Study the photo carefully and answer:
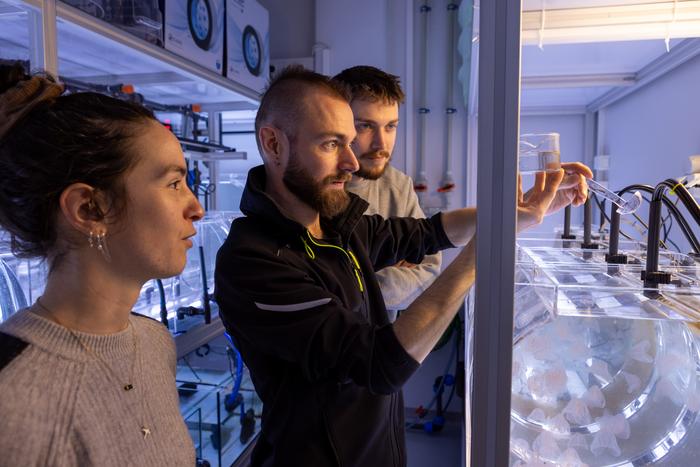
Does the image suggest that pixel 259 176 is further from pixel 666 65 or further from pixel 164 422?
pixel 666 65

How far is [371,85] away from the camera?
1575 millimetres

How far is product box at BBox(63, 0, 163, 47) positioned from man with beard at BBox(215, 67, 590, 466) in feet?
2.62

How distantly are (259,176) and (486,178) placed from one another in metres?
0.68

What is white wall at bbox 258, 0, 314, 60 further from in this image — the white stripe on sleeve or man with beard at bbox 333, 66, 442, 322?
the white stripe on sleeve

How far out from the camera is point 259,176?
1.16 m

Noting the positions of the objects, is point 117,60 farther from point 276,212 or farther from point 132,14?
point 276,212

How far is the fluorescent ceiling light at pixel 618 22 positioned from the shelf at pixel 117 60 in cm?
127

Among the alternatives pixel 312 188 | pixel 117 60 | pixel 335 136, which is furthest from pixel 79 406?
pixel 117 60

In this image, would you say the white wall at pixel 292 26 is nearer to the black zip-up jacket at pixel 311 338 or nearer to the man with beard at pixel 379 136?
the man with beard at pixel 379 136

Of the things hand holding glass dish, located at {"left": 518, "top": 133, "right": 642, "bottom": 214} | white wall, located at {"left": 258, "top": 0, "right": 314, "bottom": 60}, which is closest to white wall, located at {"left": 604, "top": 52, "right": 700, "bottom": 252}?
hand holding glass dish, located at {"left": 518, "top": 133, "right": 642, "bottom": 214}

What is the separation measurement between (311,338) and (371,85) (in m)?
0.97

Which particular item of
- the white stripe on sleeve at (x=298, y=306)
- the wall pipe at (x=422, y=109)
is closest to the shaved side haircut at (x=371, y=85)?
the white stripe on sleeve at (x=298, y=306)

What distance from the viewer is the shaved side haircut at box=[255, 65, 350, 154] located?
1.11 m

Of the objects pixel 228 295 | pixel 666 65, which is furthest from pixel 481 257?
pixel 666 65
